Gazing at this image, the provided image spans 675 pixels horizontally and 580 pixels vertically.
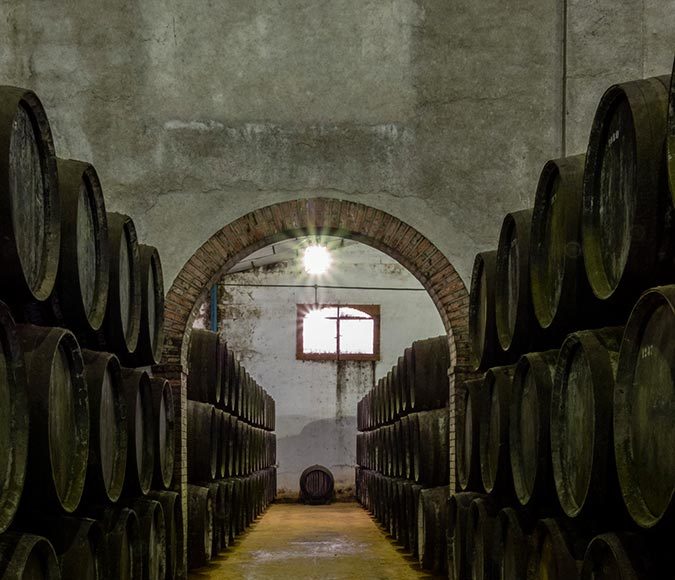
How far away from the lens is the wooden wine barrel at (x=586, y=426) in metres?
3.17

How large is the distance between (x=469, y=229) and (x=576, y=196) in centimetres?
467

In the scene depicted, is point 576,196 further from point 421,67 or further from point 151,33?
point 151,33

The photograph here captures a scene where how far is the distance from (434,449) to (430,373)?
91 cm

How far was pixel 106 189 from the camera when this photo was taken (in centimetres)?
837

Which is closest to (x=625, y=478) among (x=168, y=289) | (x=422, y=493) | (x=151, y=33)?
(x=422, y=493)

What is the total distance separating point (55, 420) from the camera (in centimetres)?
348

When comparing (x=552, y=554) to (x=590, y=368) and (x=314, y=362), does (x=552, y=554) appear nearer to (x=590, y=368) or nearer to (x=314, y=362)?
(x=590, y=368)

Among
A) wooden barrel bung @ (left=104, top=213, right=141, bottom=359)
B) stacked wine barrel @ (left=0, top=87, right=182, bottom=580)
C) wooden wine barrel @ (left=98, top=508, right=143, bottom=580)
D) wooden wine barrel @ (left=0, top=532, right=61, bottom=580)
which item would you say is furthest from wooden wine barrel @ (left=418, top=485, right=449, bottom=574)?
wooden wine barrel @ (left=0, top=532, right=61, bottom=580)

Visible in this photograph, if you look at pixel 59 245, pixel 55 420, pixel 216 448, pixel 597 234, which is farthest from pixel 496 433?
pixel 216 448

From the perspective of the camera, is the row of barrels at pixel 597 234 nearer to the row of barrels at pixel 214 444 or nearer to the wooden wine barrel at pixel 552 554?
the wooden wine barrel at pixel 552 554

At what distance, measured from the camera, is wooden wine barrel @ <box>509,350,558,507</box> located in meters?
4.00

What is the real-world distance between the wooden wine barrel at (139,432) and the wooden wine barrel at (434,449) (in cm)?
331

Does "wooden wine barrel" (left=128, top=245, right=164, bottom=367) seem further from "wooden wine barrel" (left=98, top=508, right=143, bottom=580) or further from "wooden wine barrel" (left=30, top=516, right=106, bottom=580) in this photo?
"wooden wine barrel" (left=30, top=516, right=106, bottom=580)

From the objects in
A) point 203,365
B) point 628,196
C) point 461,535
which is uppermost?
point 628,196
